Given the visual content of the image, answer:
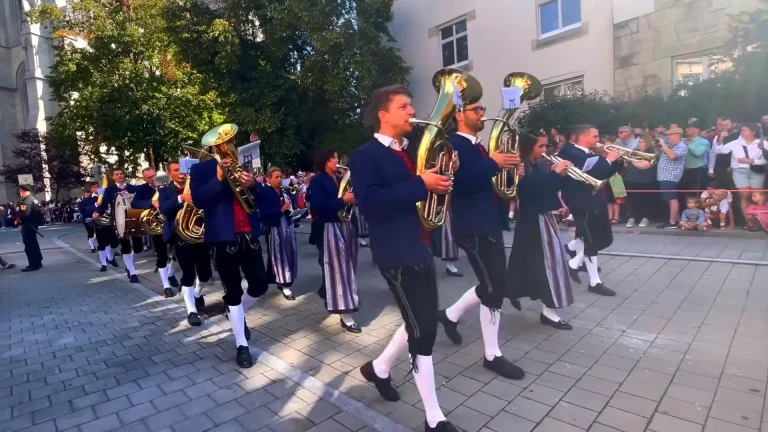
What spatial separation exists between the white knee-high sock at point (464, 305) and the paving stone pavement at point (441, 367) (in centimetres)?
29

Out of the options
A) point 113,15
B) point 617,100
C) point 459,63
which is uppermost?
point 113,15

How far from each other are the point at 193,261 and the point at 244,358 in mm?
1868

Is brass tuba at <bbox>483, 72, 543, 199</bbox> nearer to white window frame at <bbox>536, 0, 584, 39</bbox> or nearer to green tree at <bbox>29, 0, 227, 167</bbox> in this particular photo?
white window frame at <bbox>536, 0, 584, 39</bbox>

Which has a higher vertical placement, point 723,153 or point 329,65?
point 329,65

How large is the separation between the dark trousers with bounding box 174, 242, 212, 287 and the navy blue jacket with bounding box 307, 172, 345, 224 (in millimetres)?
1359

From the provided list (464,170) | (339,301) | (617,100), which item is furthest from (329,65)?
(464,170)

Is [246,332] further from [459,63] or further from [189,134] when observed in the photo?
[189,134]

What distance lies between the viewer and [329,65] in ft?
54.3

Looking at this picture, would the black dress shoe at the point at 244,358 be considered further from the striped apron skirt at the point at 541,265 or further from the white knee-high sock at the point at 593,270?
the white knee-high sock at the point at 593,270

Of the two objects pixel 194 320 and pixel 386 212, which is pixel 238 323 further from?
pixel 386 212

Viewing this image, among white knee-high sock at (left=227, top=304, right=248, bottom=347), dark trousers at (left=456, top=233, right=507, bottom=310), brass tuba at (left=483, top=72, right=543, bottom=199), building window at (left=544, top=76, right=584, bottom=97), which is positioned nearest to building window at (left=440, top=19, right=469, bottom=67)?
building window at (left=544, top=76, right=584, bottom=97)

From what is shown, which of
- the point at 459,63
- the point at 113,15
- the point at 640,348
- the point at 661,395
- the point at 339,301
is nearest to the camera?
the point at 661,395

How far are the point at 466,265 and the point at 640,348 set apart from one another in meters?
3.86

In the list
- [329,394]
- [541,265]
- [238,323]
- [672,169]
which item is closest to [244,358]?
[238,323]
